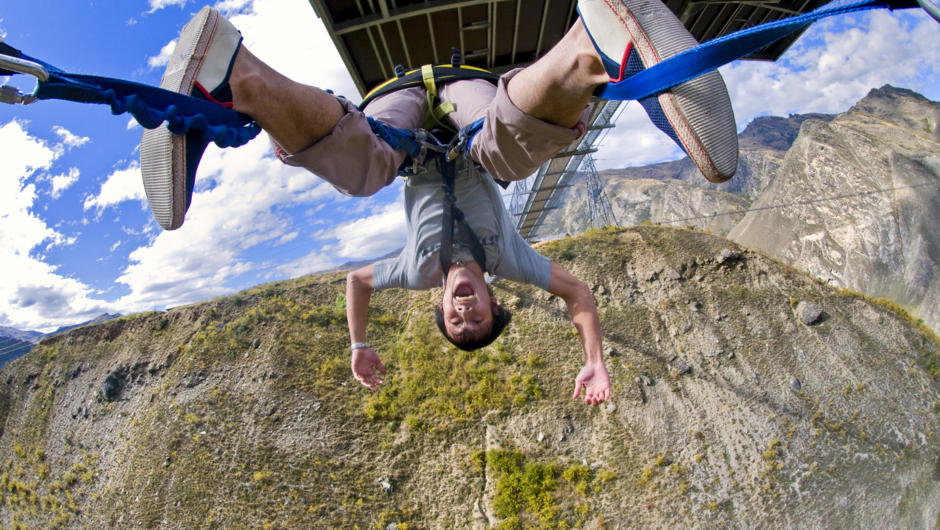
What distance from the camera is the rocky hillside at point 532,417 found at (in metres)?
14.2

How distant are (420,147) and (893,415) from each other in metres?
20.3

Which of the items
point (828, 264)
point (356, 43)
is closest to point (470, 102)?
point (356, 43)

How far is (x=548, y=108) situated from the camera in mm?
2033

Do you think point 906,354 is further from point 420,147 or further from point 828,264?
point 828,264

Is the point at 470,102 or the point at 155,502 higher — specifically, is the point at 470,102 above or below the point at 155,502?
above

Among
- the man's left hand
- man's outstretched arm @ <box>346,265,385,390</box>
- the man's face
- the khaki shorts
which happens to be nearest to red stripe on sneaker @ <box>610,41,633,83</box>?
the khaki shorts

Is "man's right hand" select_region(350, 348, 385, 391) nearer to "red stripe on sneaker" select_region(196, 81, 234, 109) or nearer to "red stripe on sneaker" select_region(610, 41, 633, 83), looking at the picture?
"red stripe on sneaker" select_region(196, 81, 234, 109)

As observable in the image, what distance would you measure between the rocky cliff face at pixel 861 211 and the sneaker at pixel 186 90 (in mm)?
58769

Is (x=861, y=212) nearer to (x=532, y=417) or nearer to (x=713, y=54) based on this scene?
(x=532, y=417)

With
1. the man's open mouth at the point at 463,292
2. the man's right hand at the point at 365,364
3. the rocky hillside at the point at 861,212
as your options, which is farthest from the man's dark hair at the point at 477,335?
the rocky hillside at the point at 861,212

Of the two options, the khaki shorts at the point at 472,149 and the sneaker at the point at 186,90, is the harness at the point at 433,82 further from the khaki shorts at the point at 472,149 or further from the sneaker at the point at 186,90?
the sneaker at the point at 186,90

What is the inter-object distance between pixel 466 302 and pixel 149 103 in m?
2.44

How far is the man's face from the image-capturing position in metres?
3.61

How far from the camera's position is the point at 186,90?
201 centimetres
